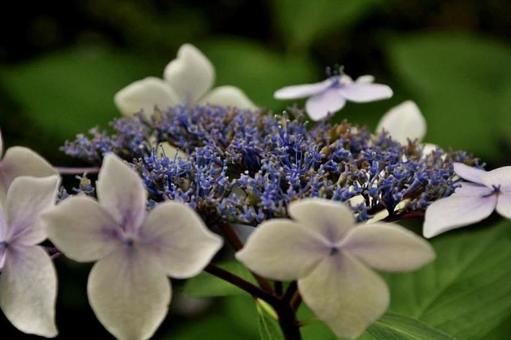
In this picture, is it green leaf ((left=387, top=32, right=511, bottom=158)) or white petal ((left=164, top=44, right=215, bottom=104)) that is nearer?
white petal ((left=164, top=44, right=215, bottom=104))

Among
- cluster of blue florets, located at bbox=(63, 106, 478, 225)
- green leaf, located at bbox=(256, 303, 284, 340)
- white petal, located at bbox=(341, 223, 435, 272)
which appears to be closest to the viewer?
white petal, located at bbox=(341, 223, 435, 272)

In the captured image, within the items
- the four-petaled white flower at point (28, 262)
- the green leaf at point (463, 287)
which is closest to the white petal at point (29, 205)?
the four-petaled white flower at point (28, 262)

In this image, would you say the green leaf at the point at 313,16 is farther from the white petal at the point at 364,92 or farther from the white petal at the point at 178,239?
the white petal at the point at 178,239

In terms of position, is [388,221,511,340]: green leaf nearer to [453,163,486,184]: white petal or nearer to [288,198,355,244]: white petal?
[453,163,486,184]: white petal

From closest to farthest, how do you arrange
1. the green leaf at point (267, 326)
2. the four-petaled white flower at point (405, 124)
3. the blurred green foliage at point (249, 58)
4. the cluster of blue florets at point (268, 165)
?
the cluster of blue florets at point (268, 165)
the green leaf at point (267, 326)
the four-petaled white flower at point (405, 124)
the blurred green foliage at point (249, 58)

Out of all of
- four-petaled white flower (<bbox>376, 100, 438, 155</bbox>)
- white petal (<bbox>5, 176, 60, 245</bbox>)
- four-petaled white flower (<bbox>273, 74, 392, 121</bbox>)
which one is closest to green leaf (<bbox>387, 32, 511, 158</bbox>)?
four-petaled white flower (<bbox>376, 100, 438, 155</bbox>)

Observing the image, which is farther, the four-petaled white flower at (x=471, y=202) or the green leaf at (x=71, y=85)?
the green leaf at (x=71, y=85)

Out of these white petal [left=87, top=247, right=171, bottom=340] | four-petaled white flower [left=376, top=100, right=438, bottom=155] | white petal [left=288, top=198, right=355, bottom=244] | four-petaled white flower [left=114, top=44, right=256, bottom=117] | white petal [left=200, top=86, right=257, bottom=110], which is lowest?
four-petaled white flower [left=376, top=100, right=438, bottom=155]
